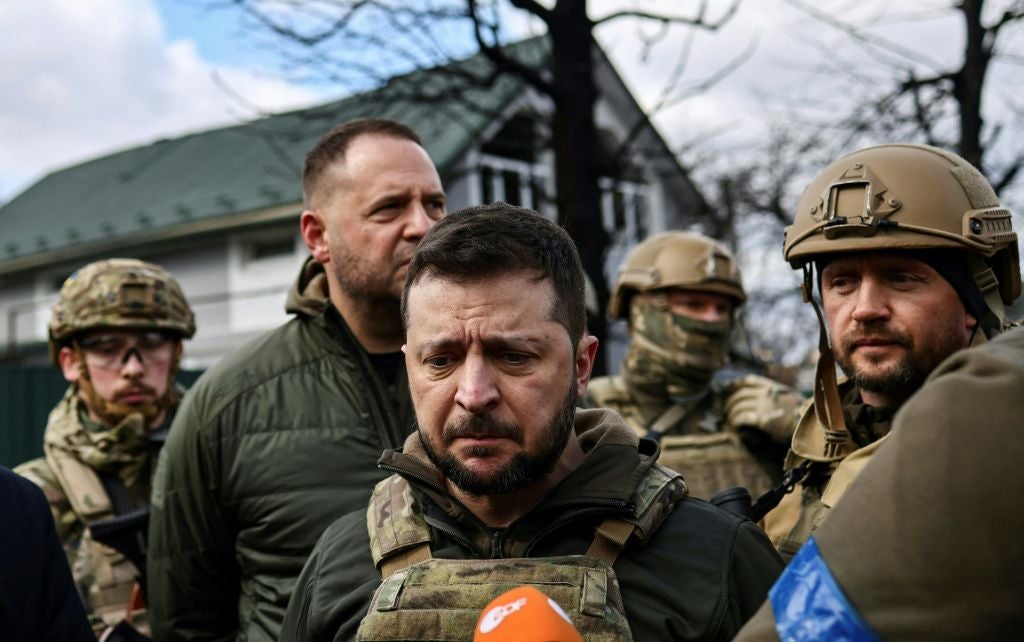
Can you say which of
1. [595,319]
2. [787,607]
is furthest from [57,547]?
[595,319]

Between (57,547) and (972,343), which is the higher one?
(972,343)

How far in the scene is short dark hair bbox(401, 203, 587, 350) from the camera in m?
2.29

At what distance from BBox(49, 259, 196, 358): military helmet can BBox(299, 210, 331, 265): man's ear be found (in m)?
1.48

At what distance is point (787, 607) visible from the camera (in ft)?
4.23

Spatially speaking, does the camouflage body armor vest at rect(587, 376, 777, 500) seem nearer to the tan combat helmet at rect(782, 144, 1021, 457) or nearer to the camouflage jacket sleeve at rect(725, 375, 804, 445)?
the camouflage jacket sleeve at rect(725, 375, 804, 445)

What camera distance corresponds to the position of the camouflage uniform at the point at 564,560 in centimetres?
203

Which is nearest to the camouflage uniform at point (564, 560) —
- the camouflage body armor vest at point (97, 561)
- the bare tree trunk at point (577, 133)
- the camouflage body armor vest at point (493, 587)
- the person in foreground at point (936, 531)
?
the camouflage body armor vest at point (493, 587)

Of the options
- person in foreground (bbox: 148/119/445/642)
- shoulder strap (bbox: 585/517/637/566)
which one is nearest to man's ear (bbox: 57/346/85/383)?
person in foreground (bbox: 148/119/445/642)

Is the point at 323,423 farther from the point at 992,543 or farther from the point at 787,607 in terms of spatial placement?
the point at 992,543

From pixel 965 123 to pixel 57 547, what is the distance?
29.2 ft

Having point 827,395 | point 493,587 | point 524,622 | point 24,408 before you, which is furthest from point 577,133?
point 524,622

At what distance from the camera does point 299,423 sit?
10.7 feet

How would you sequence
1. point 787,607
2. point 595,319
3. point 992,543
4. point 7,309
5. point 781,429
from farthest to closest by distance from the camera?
1. point 7,309
2. point 595,319
3. point 781,429
4. point 787,607
5. point 992,543

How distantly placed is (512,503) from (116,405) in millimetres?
2973
